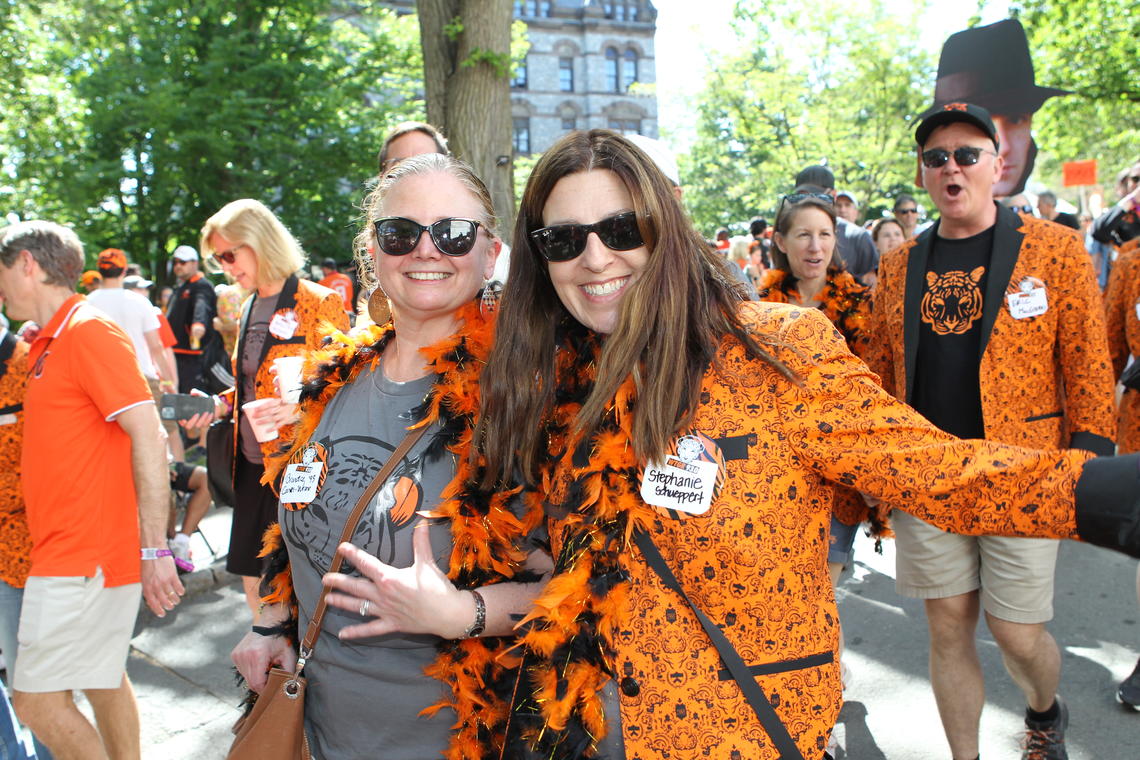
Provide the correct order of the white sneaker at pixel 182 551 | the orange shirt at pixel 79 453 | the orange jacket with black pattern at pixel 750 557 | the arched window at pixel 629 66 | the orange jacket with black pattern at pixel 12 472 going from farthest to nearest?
the arched window at pixel 629 66 < the white sneaker at pixel 182 551 < the orange jacket with black pattern at pixel 12 472 < the orange shirt at pixel 79 453 < the orange jacket with black pattern at pixel 750 557

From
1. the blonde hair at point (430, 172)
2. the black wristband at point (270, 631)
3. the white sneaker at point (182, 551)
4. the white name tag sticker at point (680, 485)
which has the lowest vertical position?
the white sneaker at point (182, 551)

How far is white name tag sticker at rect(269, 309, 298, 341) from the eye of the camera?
152 inches

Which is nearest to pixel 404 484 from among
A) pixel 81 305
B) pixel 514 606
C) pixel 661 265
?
pixel 514 606

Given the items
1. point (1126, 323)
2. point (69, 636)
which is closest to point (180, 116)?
point (69, 636)

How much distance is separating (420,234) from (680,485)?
95cm

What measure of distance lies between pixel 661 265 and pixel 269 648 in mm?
1360

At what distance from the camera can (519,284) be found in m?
1.87

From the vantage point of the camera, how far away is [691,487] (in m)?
1.49

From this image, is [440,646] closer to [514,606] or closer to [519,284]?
[514,606]

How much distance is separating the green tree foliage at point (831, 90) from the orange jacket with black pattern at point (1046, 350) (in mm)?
18782

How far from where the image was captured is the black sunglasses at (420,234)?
6.64ft

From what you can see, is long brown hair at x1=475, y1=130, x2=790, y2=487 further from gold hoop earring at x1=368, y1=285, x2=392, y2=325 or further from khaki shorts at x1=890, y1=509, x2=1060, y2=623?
khaki shorts at x1=890, y1=509, x2=1060, y2=623

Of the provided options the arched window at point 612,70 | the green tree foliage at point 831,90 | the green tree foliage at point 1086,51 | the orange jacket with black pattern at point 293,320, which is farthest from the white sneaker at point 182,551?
the arched window at point 612,70

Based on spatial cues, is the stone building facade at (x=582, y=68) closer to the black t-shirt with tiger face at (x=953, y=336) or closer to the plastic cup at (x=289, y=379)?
the black t-shirt with tiger face at (x=953, y=336)
